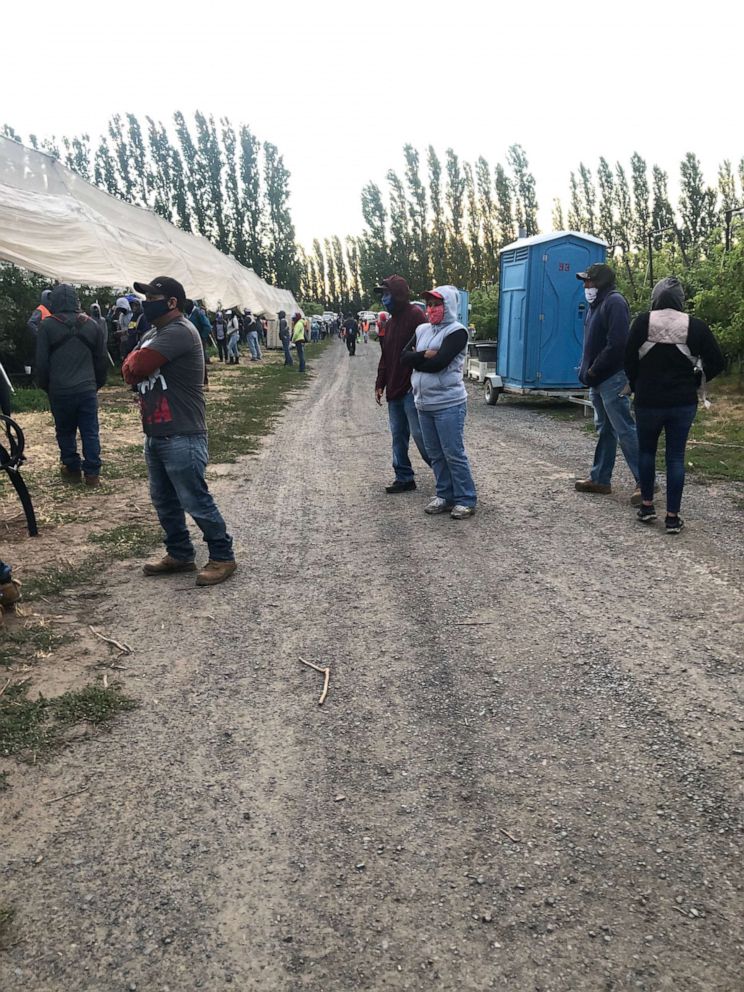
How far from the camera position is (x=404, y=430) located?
6.86m

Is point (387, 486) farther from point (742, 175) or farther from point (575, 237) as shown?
point (742, 175)

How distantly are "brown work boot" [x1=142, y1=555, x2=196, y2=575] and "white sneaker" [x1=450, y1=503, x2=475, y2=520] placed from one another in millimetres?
2173

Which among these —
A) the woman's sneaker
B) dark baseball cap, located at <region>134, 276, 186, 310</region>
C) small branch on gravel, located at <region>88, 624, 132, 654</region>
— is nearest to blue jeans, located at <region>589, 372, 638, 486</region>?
the woman's sneaker

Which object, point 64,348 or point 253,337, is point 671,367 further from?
point 253,337

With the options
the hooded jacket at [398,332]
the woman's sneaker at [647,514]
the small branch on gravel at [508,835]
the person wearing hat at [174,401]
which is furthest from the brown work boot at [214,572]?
the woman's sneaker at [647,514]

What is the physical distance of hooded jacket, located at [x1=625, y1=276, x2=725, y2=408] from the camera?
17.4 ft

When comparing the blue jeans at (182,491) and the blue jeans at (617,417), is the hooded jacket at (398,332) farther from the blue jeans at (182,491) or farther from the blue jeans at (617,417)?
the blue jeans at (182,491)

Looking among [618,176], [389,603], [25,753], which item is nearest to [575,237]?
[389,603]

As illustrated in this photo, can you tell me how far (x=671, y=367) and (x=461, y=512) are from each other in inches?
74.6

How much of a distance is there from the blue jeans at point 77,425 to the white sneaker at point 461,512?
367 cm

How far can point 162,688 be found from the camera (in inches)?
133

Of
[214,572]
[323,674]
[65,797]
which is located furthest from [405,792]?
[214,572]

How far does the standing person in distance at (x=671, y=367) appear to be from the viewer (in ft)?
17.4

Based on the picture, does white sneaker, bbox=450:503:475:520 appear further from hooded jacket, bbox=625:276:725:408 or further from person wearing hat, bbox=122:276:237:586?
person wearing hat, bbox=122:276:237:586
